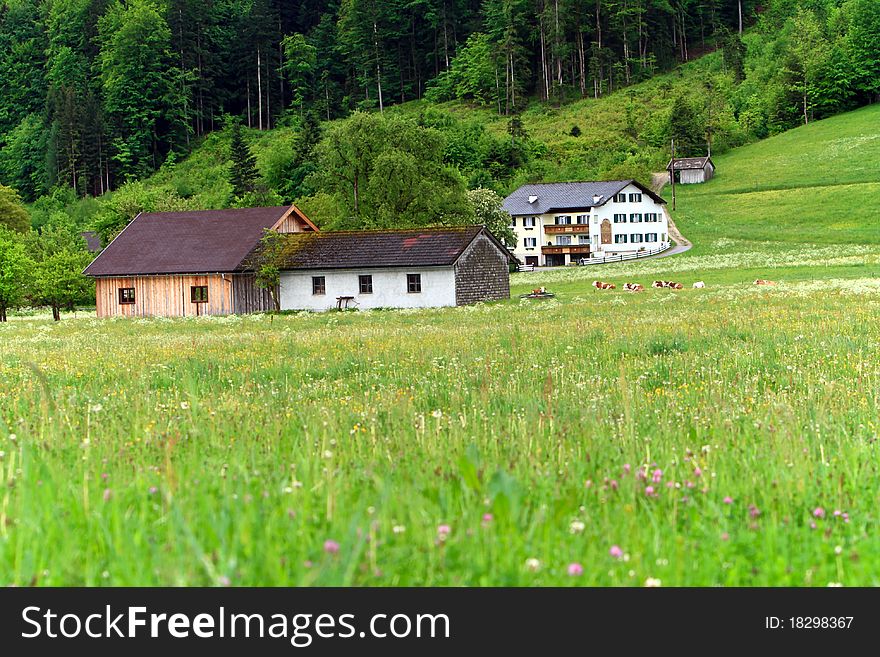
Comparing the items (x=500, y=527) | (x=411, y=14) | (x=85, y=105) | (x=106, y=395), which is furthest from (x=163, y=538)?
(x=411, y=14)

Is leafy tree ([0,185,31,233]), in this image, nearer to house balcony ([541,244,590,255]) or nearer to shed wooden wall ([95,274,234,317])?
shed wooden wall ([95,274,234,317])

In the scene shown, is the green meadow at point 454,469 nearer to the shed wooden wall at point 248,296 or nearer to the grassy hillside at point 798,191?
the shed wooden wall at point 248,296

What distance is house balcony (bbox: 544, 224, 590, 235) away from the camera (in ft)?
314

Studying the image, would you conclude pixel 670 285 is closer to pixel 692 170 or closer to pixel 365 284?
pixel 365 284

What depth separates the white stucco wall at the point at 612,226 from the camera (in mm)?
92438

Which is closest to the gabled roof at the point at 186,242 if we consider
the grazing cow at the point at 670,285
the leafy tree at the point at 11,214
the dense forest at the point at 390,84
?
the grazing cow at the point at 670,285

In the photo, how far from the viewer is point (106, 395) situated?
1102cm

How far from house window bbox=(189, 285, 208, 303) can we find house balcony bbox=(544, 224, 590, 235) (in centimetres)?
5397

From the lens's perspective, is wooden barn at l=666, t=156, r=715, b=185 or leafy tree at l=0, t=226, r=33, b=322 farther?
wooden barn at l=666, t=156, r=715, b=185

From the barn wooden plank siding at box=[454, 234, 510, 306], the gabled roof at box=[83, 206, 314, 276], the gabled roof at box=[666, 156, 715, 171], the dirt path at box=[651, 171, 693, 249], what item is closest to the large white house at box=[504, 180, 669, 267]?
the dirt path at box=[651, 171, 693, 249]

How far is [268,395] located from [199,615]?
6.39m

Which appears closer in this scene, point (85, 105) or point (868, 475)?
point (868, 475)

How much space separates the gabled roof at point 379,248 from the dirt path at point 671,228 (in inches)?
1493

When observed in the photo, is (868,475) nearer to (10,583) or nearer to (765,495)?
(765,495)
